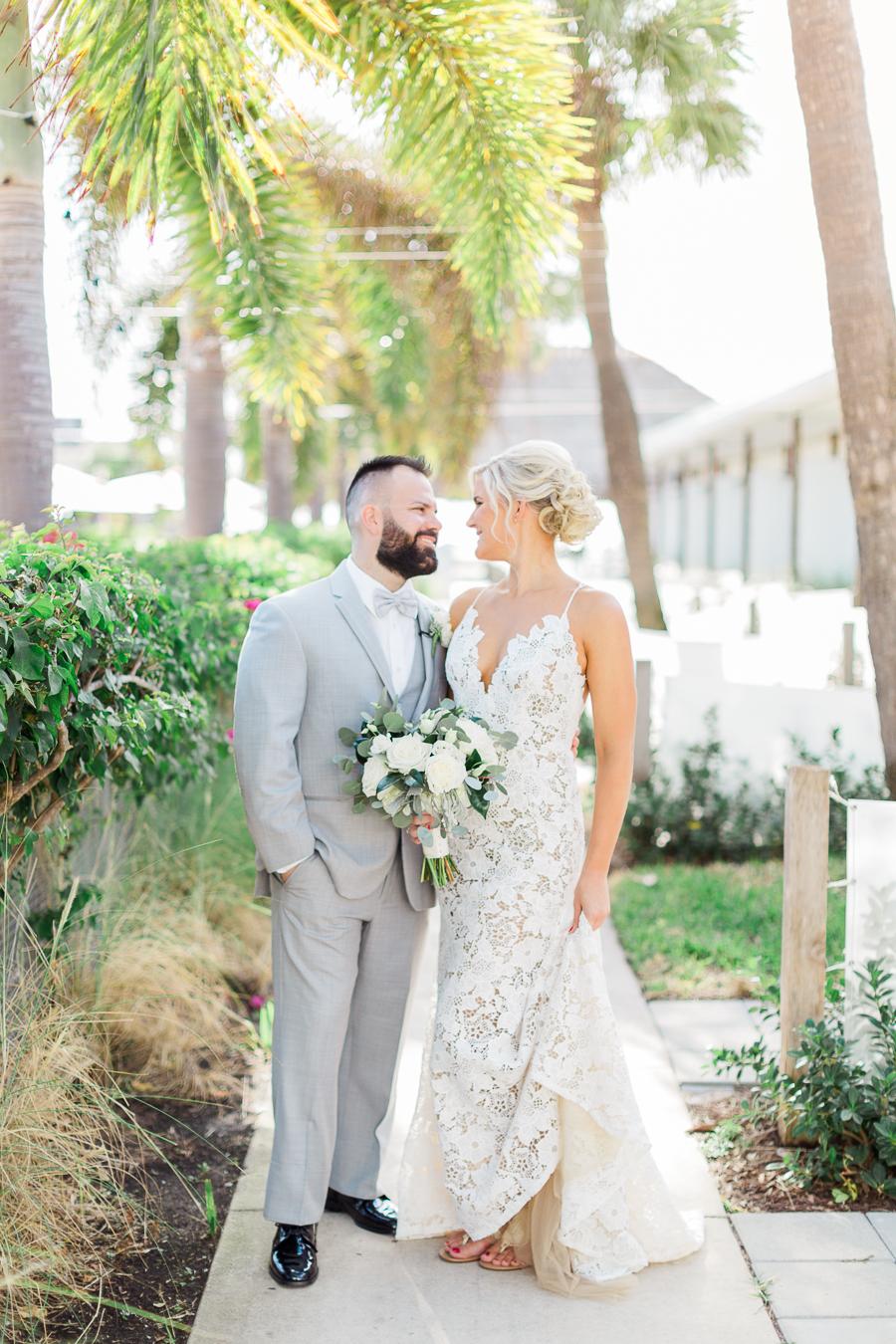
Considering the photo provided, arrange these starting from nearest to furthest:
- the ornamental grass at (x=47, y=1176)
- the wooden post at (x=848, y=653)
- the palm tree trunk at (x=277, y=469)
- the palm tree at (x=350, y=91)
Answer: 1. the ornamental grass at (x=47, y=1176)
2. the palm tree at (x=350, y=91)
3. the wooden post at (x=848, y=653)
4. the palm tree trunk at (x=277, y=469)

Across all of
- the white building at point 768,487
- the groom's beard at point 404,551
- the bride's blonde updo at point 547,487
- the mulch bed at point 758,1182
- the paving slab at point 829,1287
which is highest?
the white building at point 768,487

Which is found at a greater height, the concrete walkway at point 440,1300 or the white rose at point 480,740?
the white rose at point 480,740

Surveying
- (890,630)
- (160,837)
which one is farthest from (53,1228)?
(890,630)

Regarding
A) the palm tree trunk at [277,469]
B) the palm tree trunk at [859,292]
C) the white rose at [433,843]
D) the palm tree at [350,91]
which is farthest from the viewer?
the palm tree trunk at [277,469]

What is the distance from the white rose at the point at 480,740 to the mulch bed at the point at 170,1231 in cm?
131

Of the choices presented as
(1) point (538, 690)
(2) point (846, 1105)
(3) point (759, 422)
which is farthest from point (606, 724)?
(3) point (759, 422)

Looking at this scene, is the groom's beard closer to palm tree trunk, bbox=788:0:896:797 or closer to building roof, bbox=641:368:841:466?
palm tree trunk, bbox=788:0:896:797

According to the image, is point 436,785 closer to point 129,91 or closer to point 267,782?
point 267,782

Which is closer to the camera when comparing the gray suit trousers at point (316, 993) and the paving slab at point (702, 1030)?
the gray suit trousers at point (316, 993)

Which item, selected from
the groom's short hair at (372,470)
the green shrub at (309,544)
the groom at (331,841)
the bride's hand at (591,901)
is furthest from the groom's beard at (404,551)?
the green shrub at (309,544)

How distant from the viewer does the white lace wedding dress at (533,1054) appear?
11.3 ft

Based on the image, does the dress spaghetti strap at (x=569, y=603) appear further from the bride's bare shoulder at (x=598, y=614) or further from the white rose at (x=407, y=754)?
the white rose at (x=407, y=754)

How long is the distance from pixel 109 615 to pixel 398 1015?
55.3 inches

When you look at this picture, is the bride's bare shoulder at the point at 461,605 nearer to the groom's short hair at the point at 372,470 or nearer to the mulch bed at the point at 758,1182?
the groom's short hair at the point at 372,470
